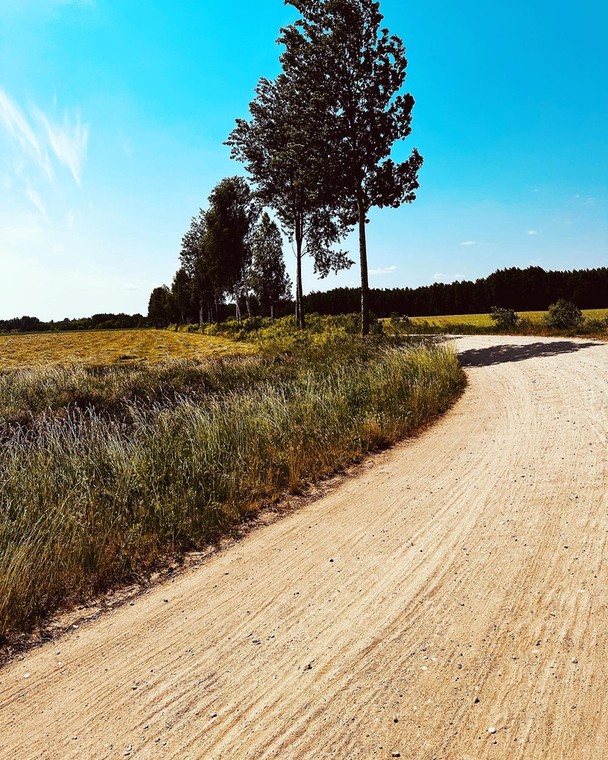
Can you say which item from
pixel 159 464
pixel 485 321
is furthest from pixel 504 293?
pixel 159 464

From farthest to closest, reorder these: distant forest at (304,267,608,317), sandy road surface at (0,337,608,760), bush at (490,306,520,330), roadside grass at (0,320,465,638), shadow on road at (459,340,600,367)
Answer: distant forest at (304,267,608,317) → bush at (490,306,520,330) → shadow on road at (459,340,600,367) → roadside grass at (0,320,465,638) → sandy road surface at (0,337,608,760)

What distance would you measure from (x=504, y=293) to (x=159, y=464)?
68.4 metres

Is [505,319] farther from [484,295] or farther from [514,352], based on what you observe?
[484,295]

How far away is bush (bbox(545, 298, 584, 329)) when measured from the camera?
2194 cm

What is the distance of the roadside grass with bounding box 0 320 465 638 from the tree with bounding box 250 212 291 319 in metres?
30.7

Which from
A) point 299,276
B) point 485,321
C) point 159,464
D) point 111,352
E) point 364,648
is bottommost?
point 364,648

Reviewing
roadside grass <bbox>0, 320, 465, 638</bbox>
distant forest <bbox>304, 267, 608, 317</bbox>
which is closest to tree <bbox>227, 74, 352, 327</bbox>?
roadside grass <bbox>0, 320, 465, 638</bbox>

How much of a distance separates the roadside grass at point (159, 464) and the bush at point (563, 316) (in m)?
12.7

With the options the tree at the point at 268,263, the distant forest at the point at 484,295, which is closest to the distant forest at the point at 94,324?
the distant forest at the point at 484,295

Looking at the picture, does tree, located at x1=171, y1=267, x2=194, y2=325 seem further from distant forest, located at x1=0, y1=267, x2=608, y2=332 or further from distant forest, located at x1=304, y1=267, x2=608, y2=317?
distant forest, located at x1=304, y1=267, x2=608, y2=317

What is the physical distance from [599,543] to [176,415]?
23.1 ft

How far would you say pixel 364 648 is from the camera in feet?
9.66

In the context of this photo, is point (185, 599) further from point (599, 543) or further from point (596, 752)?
point (599, 543)

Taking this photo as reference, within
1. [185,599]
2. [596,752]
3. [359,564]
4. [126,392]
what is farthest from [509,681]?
[126,392]
